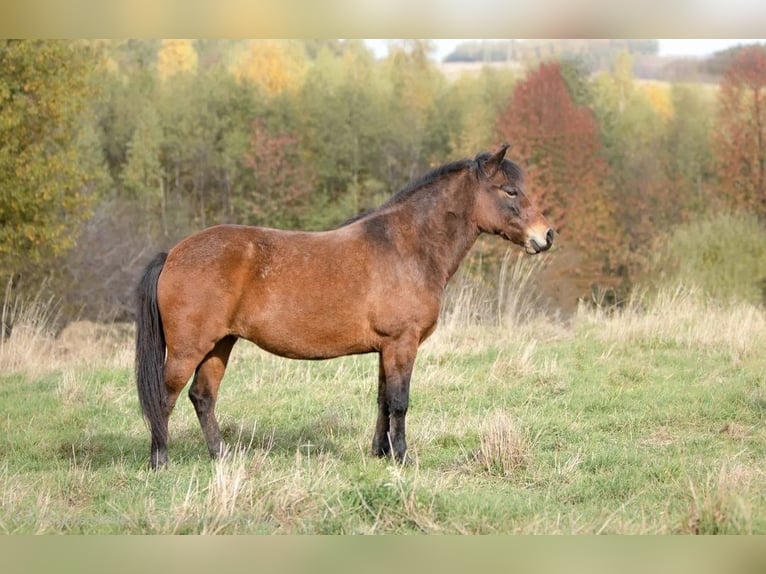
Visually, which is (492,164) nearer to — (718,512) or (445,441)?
(445,441)

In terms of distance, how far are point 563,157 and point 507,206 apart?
21222 mm

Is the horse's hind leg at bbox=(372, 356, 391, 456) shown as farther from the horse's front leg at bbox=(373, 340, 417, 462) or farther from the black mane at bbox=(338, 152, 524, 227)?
the black mane at bbox=(338, 152, 524, 227)

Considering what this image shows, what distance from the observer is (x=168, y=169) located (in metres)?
31.7

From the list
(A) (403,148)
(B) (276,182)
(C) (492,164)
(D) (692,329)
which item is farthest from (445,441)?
(A) (403,148)

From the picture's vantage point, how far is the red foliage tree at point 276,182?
29.3 meters

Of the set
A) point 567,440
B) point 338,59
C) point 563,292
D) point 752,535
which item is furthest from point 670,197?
point 752,535

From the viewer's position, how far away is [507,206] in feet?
23.7

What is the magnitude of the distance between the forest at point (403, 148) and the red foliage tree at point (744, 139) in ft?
0.23

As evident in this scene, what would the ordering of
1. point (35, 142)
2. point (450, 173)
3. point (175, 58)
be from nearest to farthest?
point (450, 173) → point (35, 142) → point (175, 58)

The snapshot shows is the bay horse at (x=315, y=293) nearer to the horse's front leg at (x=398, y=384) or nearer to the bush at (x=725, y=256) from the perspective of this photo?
the horse's front leg at (x=398, y=384)

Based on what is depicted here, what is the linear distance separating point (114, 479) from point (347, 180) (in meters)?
25.1

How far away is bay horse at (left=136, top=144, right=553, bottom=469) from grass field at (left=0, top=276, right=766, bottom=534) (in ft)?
2.12

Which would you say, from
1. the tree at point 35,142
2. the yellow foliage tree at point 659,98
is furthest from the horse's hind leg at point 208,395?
the yellow foliage tree at point 659,98

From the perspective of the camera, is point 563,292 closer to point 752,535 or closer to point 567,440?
Result: point 567,440
